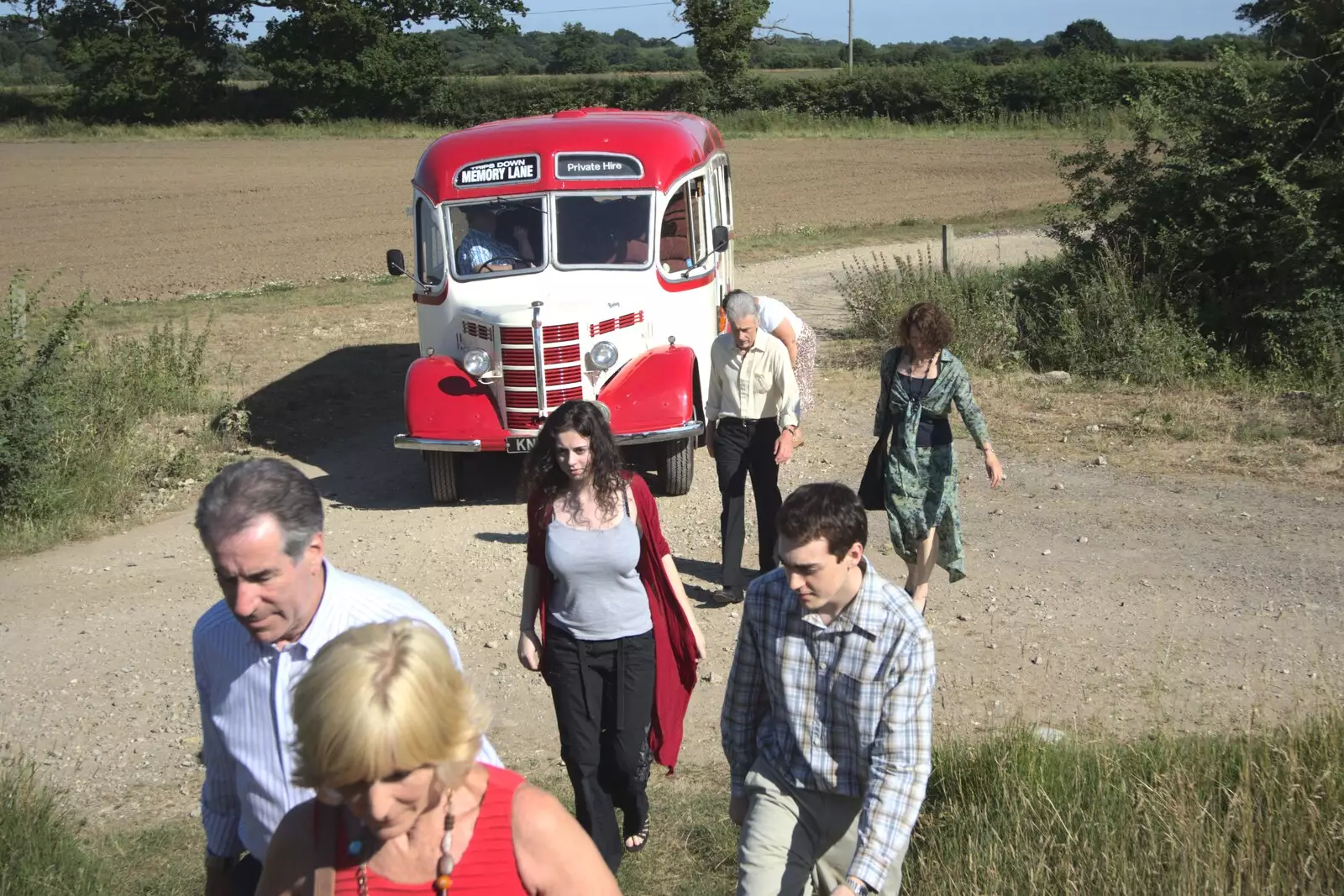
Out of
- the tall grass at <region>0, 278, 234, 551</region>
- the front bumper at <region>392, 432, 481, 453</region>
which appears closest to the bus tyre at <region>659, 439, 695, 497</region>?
the front bumper at <region>392, 432, 481, 453</region>

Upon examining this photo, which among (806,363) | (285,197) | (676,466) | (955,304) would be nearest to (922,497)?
(806,363)

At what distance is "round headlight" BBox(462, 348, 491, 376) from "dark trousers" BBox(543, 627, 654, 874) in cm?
546

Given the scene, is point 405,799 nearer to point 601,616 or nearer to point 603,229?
point 601,616

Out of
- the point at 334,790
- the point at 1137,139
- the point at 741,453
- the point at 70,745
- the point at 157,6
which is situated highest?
the point at 157,6

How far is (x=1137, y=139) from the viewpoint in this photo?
47.9 ft

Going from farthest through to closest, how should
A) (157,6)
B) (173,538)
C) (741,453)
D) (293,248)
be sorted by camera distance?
(157,6) → (293,248) → (173,538) → (741,453)

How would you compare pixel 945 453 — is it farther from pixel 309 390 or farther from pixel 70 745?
pixel 309 390

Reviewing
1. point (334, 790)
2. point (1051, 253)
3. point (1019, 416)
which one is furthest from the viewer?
point (1051, 253)

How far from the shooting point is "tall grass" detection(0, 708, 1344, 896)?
3816 millimetres

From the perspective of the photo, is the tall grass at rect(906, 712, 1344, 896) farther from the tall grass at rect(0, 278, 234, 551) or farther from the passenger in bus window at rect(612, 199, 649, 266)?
the tall grass at rect(0, 278, 234, 551)

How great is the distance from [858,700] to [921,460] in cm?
350

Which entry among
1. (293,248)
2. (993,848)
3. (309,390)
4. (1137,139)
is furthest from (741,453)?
(293,248)

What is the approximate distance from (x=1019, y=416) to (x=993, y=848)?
8223 millimetres

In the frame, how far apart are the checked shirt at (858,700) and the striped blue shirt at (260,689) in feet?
3.13
